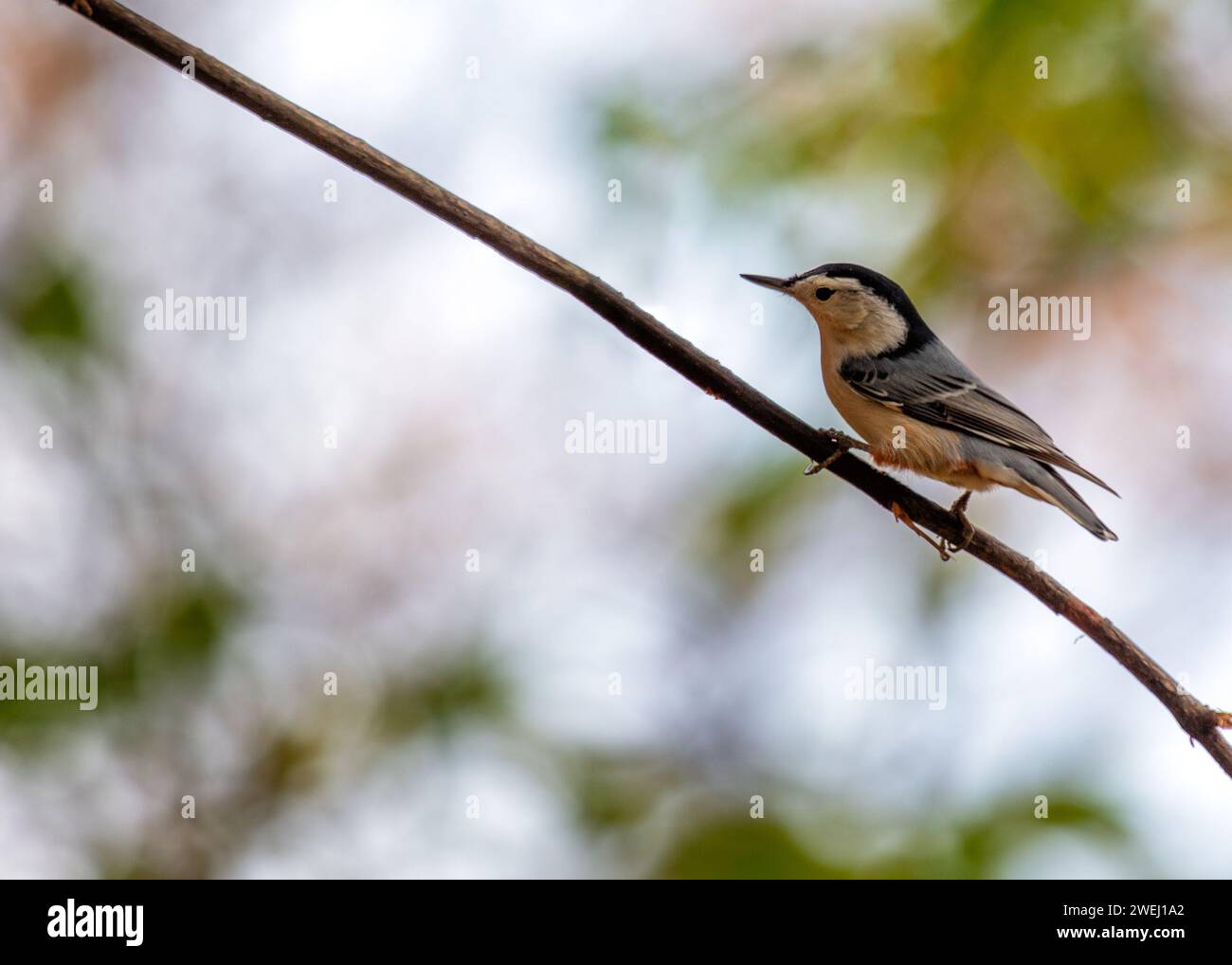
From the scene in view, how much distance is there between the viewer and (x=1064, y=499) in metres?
2.77

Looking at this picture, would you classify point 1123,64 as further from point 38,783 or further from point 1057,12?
point 38,783

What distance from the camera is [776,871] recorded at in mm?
2994

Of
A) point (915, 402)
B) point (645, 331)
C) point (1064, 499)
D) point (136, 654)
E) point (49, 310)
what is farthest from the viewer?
→ point (49, 310)

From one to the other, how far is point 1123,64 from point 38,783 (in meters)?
3.79

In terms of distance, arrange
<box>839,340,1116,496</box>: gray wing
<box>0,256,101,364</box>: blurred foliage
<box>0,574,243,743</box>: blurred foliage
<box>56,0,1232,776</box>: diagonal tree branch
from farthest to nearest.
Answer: <box>0,256,101,364</box>: blurred foliage
<box>0,574,243,743</box>: blurred foliage
<box>839,340,1116,496</box>: gray wing
<box>56,0,1232,776</box>: diagonal tree branch

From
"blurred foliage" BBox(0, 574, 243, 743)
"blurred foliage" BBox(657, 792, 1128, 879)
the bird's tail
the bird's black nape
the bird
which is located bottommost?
"blurred foliage" BBox(657, 792, 1128, 879)

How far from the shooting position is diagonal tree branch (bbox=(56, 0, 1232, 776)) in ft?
5.16

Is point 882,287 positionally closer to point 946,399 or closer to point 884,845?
point 946,399

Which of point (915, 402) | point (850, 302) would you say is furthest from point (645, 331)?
point (850, 302)

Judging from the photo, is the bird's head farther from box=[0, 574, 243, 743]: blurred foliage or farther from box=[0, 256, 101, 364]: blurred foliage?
box=[0, 256, 101, 364]: blurred foliage

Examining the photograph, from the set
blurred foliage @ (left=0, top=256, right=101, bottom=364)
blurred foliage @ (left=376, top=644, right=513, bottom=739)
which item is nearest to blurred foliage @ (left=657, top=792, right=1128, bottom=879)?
blurred foliage @ (left=376, top=644, right=513, bottom=739)

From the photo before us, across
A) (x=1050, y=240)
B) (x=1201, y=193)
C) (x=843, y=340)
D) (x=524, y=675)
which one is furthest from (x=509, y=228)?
(x=1201, y=193)

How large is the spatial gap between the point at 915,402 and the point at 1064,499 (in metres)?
0.43

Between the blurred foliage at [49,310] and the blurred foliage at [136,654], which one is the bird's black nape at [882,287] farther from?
the blurred foliage at [49,310]
